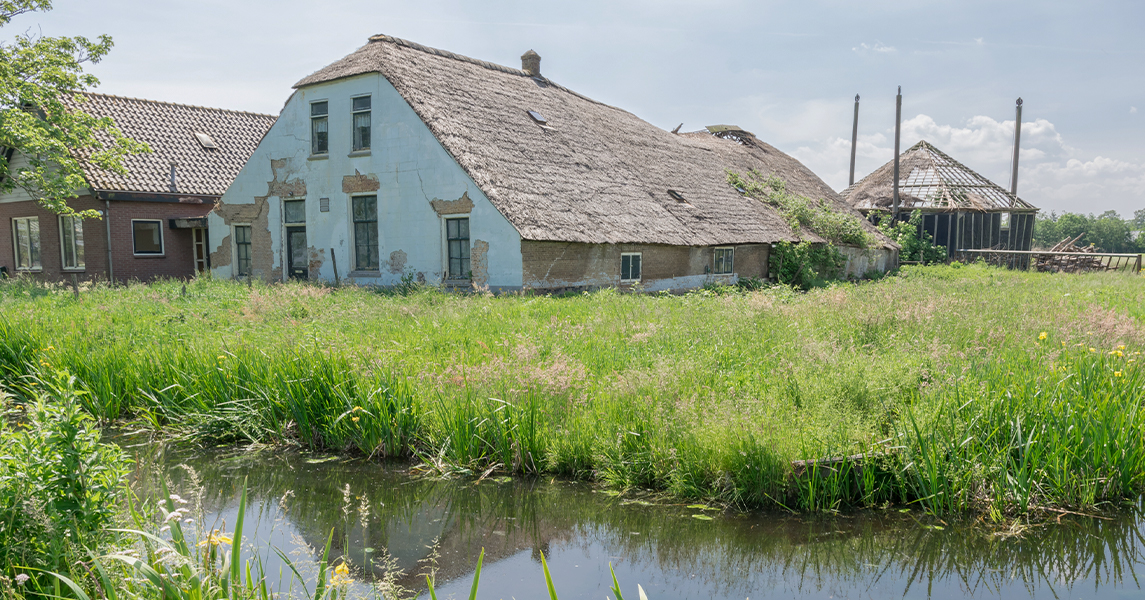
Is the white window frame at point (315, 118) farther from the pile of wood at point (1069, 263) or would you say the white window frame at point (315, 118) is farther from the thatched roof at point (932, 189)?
the pile of wood at point (1069, 263)

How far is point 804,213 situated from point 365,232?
1416 centimetres

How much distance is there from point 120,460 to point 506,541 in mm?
2361

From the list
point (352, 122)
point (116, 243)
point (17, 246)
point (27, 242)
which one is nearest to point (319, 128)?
point (352, 122)

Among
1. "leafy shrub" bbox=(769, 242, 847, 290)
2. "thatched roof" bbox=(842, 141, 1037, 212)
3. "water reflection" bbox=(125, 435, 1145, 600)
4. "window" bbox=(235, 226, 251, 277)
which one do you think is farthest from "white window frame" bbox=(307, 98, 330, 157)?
"thatched roof" bbox=(842, 141, 1037, 212)

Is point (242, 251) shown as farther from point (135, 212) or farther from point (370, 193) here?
point (135, 212)

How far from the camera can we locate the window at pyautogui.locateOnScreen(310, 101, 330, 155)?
17.0 m

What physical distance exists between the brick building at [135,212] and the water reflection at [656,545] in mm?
17870

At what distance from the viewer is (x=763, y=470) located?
5074mm

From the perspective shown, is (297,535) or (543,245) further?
(543,245)

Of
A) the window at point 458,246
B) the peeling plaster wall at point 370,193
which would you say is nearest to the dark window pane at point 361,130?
the peeling plaster wall at point 370,193

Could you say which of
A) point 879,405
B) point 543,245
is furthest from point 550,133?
point 879,405

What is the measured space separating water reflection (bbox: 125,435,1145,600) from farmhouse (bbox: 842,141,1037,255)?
27752 millimetres

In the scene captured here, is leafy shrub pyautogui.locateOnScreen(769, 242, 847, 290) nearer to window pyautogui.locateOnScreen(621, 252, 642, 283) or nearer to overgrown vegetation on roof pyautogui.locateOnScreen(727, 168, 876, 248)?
overgrown vegetation on roof pyautogui.locateOnScreen(727, 168, 876, 248)

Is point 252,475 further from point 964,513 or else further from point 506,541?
point 964,513
